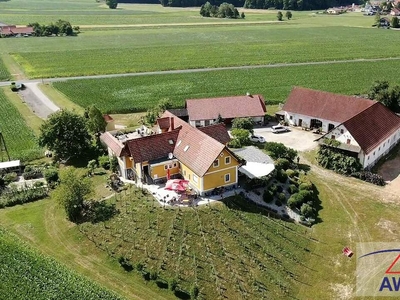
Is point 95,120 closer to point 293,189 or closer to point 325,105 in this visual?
point 293,189

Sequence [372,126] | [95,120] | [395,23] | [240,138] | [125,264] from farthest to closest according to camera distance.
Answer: [395,23]
[95,120]
[240,138]
[372,126]
[125,264]

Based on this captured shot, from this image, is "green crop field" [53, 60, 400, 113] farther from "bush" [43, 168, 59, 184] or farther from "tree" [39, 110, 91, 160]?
"bush" [43, 168, 59, 184]

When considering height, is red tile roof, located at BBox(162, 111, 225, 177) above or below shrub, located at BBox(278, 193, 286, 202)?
above

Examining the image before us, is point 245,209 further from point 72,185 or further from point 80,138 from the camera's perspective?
point 80,138

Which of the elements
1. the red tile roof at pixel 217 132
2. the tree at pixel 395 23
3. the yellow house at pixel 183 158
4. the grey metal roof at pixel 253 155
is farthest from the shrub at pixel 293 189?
the tree at pixel 395 23

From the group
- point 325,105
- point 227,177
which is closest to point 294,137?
point 325,105

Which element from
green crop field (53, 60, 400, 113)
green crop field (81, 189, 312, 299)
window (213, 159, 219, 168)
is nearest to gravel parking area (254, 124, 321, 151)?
green crop field (53, 60, 400, 113)

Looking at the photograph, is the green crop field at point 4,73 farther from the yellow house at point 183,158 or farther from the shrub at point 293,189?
the shrub at point 293,189

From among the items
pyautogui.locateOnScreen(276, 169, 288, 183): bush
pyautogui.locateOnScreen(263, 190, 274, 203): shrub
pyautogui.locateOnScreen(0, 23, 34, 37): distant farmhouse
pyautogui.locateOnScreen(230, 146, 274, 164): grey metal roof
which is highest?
pyautogui.locateOnScreen(0, 23, 34, 37): distant farmhouse
